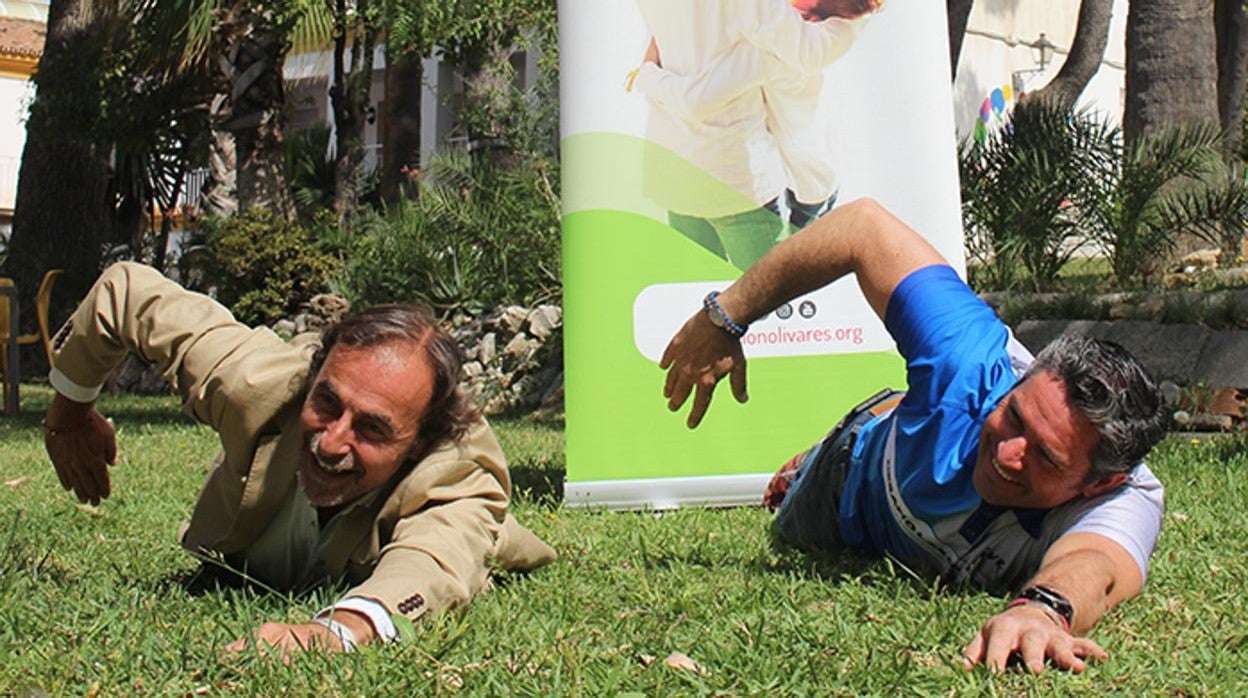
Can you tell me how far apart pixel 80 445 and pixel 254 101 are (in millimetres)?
10364

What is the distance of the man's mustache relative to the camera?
3.29 m

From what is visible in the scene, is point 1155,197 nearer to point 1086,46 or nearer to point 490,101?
point 490,101

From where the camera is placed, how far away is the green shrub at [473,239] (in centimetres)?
1170

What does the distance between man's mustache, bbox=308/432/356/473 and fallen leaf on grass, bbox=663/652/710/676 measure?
849 mm

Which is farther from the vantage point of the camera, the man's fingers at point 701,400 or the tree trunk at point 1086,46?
the tree trunk at point 1086,46

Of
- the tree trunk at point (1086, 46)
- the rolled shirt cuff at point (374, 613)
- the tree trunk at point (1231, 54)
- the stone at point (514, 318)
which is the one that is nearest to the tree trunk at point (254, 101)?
the stone at point (514, 318)

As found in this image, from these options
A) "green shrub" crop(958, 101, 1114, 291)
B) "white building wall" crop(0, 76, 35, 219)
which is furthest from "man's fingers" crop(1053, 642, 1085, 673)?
"white building wall" crop(0, 76, 35, 219)

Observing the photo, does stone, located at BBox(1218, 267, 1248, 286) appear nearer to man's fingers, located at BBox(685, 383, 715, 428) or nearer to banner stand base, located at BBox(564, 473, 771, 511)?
banner stand base, located at BBox(564, 473, 771, 511)

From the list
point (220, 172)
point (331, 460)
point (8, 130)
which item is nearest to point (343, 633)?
point (331, 460)

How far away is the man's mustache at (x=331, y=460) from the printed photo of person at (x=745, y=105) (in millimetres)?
2668

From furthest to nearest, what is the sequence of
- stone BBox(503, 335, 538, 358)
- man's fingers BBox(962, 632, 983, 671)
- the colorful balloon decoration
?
1. the colorful balloon decoration
2. stone BBox(503, 335, 538, 358)
3. man's fingers BBox(962, 632, 983, 671)

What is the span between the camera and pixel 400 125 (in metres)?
16.0

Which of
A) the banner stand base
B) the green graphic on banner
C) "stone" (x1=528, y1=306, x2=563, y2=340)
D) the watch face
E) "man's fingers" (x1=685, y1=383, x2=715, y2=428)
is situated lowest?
"stone" (x1=528, y1=306, x2=563, y2=340)

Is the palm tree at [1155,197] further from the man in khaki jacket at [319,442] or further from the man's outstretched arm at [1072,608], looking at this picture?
the man in khaki jacket at [319,442]
